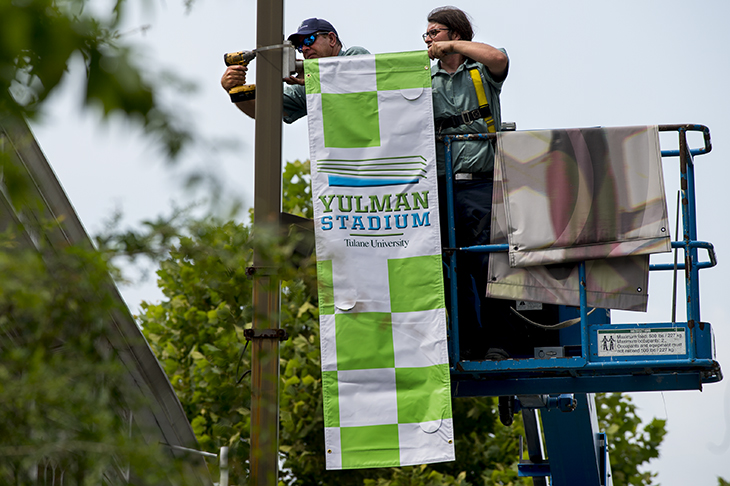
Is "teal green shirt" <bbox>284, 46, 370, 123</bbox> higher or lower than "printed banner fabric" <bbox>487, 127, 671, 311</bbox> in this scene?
higher

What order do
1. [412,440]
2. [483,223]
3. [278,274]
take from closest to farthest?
[278,274] → [412,440] → [483,223]

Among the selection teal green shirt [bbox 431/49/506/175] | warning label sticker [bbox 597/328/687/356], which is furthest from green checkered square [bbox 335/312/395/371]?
warning label sticker [bbox 597/328/687/356]

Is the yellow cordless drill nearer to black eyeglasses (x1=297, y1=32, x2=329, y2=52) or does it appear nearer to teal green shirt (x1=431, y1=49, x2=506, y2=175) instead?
black eyeglasses (x1=297, y1=32, x2=329, y2=52)

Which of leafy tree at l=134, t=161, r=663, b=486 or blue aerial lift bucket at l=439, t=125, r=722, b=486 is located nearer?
blue aerial lift bucket at l=439, t=125, r=722, b=486

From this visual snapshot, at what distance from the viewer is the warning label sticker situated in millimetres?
4910

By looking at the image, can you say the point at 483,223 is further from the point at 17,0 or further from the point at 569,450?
the point at 17,0

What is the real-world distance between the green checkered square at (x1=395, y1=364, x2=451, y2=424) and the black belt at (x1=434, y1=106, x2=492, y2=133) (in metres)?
1.40

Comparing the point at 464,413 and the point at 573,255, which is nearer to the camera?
the point at 573,255

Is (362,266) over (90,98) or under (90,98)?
over

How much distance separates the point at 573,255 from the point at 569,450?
244cm

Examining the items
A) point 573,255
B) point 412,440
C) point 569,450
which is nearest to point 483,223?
point 573,255

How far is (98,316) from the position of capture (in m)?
1.89

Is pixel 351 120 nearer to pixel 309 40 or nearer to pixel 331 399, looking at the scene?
pixel 309 40

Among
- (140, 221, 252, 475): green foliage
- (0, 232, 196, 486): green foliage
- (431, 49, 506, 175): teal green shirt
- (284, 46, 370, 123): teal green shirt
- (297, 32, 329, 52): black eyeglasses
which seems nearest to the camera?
(0, 232, 196, 486): green foliage
